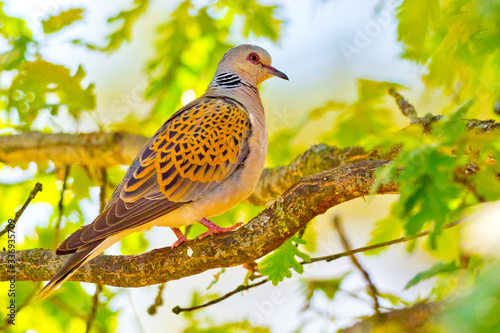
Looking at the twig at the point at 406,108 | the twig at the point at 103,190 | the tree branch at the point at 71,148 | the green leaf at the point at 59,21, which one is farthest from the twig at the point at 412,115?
the green leaf at the point at 59,21

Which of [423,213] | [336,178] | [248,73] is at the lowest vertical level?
[423,213]

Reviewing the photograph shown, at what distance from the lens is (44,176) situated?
436cm

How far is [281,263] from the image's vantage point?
2625 mm

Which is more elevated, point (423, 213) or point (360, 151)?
point (360, 151)

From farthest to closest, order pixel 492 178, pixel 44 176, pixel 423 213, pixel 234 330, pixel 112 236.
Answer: pixel 44 176, pixel 234 330, pixel 112 236, pixel 492 178, pixel 423 213

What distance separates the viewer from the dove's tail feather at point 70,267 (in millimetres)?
2582

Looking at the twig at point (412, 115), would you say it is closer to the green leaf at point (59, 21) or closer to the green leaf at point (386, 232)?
the green leaf at point (386, 232)

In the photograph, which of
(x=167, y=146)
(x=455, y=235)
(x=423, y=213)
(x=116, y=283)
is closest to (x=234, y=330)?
(x=116, y=283)

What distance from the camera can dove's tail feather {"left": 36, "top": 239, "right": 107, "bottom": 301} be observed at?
2582mm

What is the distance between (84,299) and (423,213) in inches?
114

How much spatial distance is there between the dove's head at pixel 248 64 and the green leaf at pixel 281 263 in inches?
62.5

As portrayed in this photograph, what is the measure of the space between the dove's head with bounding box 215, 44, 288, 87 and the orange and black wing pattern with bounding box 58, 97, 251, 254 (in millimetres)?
601

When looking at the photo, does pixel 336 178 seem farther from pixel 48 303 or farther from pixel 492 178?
pixel 48 303

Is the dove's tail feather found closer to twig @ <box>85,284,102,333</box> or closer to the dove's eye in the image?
twig @ <box>85,284,102,333</box>
